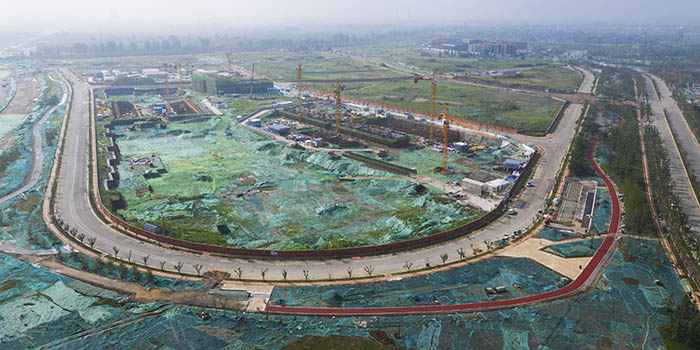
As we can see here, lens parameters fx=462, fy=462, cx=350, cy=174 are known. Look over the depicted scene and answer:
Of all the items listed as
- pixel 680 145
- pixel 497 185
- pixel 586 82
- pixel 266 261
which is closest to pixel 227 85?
pixel 497 185

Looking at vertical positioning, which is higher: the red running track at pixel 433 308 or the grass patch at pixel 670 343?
the red running track at pixel 433 308

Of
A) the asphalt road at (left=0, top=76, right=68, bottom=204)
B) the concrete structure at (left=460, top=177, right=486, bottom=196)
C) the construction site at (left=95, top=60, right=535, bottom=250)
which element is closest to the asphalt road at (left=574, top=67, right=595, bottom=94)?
the construction site at (left=95, top=60, right=535, bottom=250)

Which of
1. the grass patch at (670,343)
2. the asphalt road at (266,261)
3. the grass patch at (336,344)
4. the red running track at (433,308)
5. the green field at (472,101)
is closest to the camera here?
the grass patch at (336,344)

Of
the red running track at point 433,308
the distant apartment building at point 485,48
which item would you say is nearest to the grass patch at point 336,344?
the red running track at point 433,308

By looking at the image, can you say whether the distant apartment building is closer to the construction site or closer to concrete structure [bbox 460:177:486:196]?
the construction site

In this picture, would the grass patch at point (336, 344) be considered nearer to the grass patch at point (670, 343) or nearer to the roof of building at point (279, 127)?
the grass patch at point (670, 343)

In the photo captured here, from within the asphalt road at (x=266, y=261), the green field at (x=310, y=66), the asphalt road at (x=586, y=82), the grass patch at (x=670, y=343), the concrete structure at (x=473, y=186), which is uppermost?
the green field at (x=310, y=66)

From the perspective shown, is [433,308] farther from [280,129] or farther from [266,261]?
[280,129]
